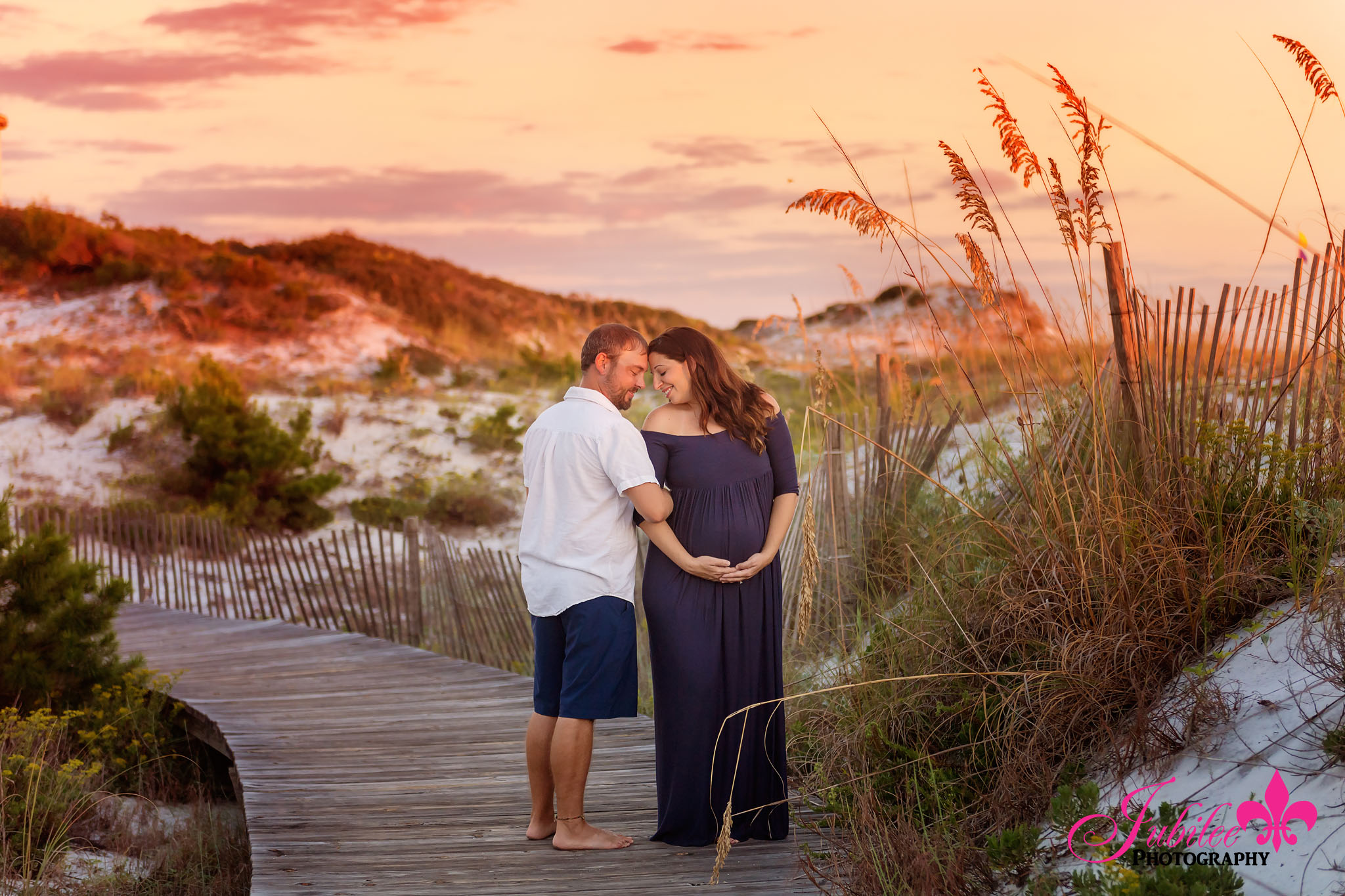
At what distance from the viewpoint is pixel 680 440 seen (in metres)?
3.47

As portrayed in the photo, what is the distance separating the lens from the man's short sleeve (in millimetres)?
3295

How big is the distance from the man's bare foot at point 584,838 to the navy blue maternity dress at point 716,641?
0.58ft

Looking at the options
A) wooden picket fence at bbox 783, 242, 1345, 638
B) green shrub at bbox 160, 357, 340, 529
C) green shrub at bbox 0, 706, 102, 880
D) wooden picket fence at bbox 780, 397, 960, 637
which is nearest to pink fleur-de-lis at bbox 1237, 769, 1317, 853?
wooden picket fence at bbox 783, 242, 1345, 638

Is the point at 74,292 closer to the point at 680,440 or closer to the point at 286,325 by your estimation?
the point at 286,325

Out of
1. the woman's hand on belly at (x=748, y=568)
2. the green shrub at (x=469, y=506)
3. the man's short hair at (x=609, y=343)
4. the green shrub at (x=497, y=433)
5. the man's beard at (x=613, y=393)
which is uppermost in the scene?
the man's short hair at (x=609, y=343)

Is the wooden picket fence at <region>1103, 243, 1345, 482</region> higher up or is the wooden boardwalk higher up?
the wooden picket fence at <region>1103, 243, 1345, 482</region>

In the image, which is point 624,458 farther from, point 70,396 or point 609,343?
point 70,396

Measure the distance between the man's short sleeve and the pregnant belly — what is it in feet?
0.66

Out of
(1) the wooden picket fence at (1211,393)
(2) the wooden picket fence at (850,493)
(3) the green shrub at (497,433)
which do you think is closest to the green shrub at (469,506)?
(3) the green shrub at (497,433)

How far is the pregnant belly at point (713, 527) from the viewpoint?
136 inches

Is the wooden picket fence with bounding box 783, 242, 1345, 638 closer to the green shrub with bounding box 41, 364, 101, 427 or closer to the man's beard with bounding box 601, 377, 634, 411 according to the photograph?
the man's beard with bounding box 601, 377, 634, 411

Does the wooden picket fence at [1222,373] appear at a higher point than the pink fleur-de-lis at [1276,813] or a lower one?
higher

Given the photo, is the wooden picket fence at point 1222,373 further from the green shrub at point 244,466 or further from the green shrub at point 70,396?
the green shrub at point 70,396

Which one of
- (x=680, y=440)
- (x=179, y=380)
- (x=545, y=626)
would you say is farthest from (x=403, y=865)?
(x=179, y=380)
